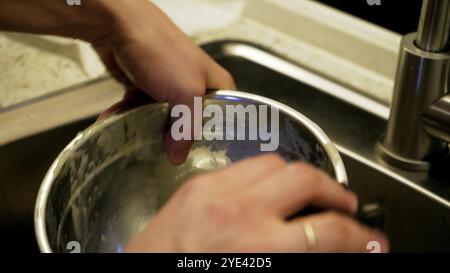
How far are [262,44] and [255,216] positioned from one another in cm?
49

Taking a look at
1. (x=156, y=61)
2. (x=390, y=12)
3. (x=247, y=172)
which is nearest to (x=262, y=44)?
(x=390, y=12)

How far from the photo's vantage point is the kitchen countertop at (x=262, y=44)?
2.37 ft

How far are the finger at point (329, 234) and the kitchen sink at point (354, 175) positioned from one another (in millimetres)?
258

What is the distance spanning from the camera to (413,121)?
58cm

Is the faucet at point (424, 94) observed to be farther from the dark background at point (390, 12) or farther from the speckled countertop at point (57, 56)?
the speckled countertop at point (57, 56)

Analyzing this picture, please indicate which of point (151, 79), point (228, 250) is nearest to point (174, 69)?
point (151, 79)

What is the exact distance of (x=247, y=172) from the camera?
36 centimetres

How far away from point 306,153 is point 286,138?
0.08 ft

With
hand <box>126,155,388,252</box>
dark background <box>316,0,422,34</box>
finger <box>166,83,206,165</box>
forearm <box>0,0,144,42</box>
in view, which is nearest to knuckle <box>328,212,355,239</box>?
hand <box>126,155,388,252</box>

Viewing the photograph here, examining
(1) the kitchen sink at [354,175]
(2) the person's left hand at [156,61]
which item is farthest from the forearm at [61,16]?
(1) the kitchen sink at [354,175]

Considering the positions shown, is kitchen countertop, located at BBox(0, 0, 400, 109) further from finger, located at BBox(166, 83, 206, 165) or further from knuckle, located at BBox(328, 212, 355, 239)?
knuckle, located at BBox(328, 212, 355, 239)

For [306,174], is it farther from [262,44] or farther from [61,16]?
[262,44]

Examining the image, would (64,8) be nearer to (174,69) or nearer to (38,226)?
(174,69)

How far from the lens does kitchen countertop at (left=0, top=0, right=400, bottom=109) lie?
72cm
